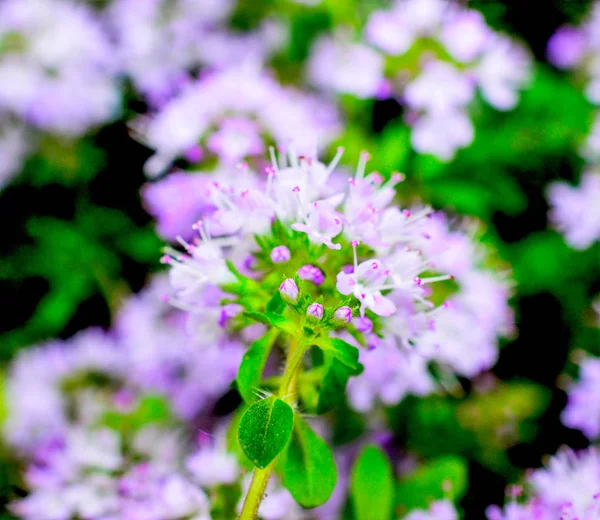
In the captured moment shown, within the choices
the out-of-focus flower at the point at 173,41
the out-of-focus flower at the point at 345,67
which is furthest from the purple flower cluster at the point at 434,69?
the out-of-focus flower at the point at 173,41

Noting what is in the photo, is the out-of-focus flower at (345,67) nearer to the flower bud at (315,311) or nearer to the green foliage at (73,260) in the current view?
the green foliage at (73,260)

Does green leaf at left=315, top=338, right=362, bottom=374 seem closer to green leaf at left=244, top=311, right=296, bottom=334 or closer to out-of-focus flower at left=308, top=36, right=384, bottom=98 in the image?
green leaf at left=244, top=311, right=296, bottom=334

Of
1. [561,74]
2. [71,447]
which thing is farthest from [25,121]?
[561,74]

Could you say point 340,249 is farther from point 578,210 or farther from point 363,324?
point 578,210

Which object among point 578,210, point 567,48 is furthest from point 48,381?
point 567,48

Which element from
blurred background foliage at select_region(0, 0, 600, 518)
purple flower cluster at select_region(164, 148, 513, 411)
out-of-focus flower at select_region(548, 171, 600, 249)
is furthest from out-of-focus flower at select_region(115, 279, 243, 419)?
out-of-focus flower at select_region(548, 171, 600, 249)

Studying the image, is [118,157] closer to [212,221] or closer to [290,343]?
[212,221]
